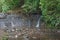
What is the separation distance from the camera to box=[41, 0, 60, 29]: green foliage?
852cm

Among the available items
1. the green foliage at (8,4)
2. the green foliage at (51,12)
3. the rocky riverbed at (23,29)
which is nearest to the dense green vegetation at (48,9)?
the green foliage at (51,12)

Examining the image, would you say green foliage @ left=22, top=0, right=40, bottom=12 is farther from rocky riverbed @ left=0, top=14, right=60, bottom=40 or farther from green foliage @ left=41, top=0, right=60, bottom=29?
green foliage @ left=41, top=0, right=60, bottom=29

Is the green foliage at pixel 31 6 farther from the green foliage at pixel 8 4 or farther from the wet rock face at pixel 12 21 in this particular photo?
the green foliage at pixel 8 4

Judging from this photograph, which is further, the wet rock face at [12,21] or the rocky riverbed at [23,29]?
the wet rock face at [12,21]

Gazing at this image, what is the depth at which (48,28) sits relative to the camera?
8.96 m

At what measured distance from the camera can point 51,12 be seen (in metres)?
8.72

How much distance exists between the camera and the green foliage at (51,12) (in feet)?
27.9

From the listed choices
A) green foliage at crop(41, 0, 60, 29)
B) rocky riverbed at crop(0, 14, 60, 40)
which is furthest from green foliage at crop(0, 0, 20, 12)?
green foliage at crop(41, 0, 60, 29)

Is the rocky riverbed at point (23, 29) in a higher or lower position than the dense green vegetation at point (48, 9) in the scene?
lower

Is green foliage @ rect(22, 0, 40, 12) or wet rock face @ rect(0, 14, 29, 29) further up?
green foliage @ rect(22, 0, 40, 12)

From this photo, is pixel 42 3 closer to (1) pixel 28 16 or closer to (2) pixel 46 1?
(2) pixel 46 1

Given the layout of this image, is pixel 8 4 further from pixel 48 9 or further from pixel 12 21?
pixel 48 9

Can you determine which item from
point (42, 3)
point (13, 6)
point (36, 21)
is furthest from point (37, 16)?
point (13, 6)

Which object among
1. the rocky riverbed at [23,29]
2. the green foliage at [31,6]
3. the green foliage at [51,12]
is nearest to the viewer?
the rocky riverbed at [23,29]
